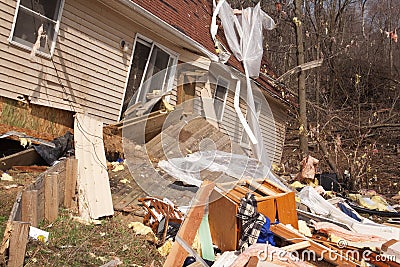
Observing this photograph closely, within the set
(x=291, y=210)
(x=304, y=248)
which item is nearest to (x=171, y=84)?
(x=291, y=210)

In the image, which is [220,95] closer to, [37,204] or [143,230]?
[143,230]

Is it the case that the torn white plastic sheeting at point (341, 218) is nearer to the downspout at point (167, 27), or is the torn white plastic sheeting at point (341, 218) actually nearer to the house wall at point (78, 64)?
the downspout at point (167, 27)

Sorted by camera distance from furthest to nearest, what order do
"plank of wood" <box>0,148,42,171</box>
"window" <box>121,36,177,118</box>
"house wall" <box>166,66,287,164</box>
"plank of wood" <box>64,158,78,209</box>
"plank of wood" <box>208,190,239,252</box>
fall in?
"house wall" <box>166,66,287,164</box>, "window" <box>121,36,177,118</box>, "plank of wood" <box>0,148,42,171</box>, "plank of wood" <box>64,158,78,209</box>, "plank of wood" <box>208,190,239,252</box>

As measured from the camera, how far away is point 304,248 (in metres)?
4.04

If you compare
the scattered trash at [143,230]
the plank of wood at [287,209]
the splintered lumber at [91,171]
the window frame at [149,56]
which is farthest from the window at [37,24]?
the plank of wood at [287,209]

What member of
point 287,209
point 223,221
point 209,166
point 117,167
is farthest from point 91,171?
point 287,209

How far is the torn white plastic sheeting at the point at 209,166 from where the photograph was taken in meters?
5.12

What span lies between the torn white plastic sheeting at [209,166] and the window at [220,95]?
508 centimetres

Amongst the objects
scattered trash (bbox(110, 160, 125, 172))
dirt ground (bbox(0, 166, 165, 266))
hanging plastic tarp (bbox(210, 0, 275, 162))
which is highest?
hanging plastic tarp (bbox(210, 0, 275, 162))

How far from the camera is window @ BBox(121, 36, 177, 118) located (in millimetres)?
8805

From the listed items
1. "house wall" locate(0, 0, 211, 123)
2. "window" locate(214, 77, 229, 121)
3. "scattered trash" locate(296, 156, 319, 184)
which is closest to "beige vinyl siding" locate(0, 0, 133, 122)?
"house wall" locate(0, 0, 211, 123)

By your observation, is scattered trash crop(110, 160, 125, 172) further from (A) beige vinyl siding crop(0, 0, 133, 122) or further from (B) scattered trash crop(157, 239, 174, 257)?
(B) scattered trash crop(157, 239, 174, 257)

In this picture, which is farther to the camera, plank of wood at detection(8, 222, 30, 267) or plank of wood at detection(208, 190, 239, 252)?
plank of wood at detection(208, 190, 239, 252)

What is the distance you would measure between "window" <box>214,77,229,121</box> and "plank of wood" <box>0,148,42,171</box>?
5649 mm
